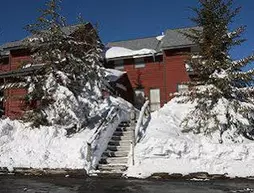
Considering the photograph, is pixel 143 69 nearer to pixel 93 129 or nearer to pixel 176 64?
pixel 176 64

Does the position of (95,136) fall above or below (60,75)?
below

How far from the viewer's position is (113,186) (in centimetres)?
1439

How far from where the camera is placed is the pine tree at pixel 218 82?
20438 mm

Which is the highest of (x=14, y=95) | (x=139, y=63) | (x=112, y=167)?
(x=139, y=63)

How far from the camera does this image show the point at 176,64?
32.3 metres

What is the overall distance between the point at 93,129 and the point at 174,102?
622cm

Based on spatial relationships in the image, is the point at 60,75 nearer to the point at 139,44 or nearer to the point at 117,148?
the point at 117,148

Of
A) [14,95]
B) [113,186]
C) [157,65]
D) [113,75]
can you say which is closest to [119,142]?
[113,186]

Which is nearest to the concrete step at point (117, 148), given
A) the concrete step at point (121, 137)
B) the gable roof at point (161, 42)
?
the concrete step at point (121, 137)

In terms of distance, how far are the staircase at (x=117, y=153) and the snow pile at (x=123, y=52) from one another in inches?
493

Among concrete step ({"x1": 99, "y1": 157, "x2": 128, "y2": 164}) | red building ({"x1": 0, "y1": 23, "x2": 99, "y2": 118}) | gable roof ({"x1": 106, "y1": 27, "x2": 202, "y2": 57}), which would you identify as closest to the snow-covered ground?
concrete step ({"x1": 99, "y1": 157, "x2": 128, "y2": 164})

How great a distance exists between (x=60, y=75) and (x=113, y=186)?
9.48 m

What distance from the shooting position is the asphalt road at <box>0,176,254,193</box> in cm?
1336

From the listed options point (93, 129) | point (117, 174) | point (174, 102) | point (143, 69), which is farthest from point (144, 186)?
point (143, 69)
